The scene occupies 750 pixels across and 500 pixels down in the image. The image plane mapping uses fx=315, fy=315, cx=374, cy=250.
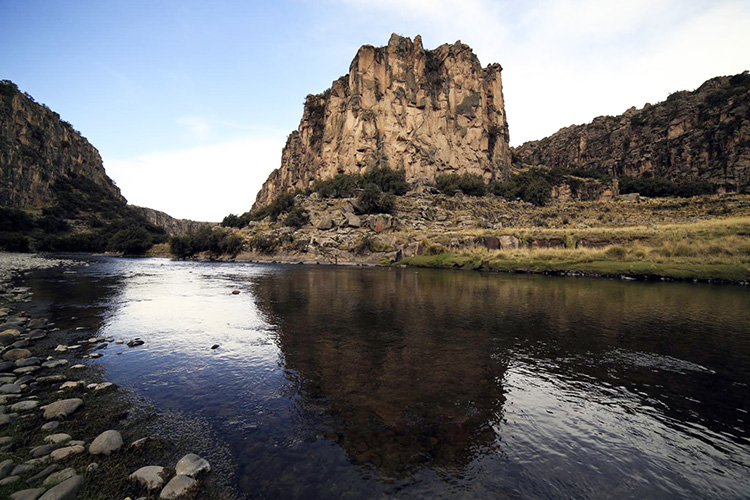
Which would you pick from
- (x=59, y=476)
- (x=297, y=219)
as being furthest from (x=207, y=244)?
(x=59, y=476)

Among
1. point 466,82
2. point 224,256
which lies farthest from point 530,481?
point 466,82

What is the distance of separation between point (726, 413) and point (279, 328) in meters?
11.1

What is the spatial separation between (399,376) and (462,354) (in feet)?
7.56

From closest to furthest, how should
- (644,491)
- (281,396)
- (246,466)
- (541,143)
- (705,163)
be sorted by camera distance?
(644,491) < (246,466) < (281,396) < (705,163) < (541,143)

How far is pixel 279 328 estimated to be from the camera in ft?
37.0

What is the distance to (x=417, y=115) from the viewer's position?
90.7 metres

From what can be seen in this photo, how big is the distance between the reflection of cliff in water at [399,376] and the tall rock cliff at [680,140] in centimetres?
9660

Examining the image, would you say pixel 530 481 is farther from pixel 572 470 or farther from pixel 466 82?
pixel 466 82

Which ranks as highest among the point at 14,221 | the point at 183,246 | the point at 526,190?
the point at 526,190

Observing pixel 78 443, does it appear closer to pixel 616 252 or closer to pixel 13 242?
pixel 616 252

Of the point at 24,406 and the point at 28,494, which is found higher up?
the point at 28,494

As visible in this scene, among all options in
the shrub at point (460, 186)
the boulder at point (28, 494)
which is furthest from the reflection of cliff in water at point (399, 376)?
the shrub at point (460, 186)

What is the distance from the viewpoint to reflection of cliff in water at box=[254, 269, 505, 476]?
459 centimetres

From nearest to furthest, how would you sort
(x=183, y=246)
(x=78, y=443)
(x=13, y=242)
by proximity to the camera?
1. (x=78, y=443)
2. (x=13, y=242)
3. (x=183, y=246)
